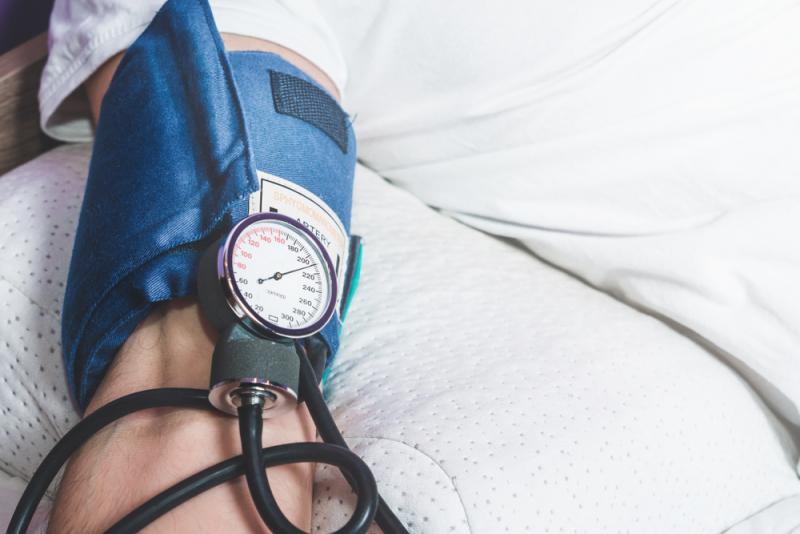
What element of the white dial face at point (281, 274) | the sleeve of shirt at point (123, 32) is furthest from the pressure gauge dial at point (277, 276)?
the sleeve of shirt at point (123, 32)

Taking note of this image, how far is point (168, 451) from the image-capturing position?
17.5 inches

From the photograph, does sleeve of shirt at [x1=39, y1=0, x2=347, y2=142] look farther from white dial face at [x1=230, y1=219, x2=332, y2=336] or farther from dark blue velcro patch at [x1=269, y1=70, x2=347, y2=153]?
white dial face at [x1=230, y1=219, x2=332, y2=336]

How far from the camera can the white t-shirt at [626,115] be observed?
0.66 m

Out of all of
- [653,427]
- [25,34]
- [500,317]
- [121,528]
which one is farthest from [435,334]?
[25,34]

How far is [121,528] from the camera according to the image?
39cm

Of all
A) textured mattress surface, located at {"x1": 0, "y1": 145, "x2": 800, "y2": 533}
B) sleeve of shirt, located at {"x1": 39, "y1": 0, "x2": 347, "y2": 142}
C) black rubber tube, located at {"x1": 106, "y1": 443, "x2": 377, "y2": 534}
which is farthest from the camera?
sleeve of shirt, located at {"x1": 39, "y1": 0, "x2": 347, "y2": 142}

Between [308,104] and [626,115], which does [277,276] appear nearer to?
[308,104]

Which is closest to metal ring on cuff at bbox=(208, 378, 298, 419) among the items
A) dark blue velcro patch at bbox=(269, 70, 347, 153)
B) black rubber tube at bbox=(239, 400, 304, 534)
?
black rubber tube at bbox=(239, 400, 304, 534)

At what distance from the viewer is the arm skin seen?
426mm

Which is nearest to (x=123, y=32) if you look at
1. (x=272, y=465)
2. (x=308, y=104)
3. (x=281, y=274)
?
(x=308, y=104)

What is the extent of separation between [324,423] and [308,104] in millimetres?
276

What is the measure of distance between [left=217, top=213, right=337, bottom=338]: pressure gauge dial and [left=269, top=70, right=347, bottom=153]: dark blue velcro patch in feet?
0.42

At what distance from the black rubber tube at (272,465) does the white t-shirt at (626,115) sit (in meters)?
0.34

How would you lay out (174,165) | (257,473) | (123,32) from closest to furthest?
1. (257,473)
2. (174,165)
3. (123,32)
